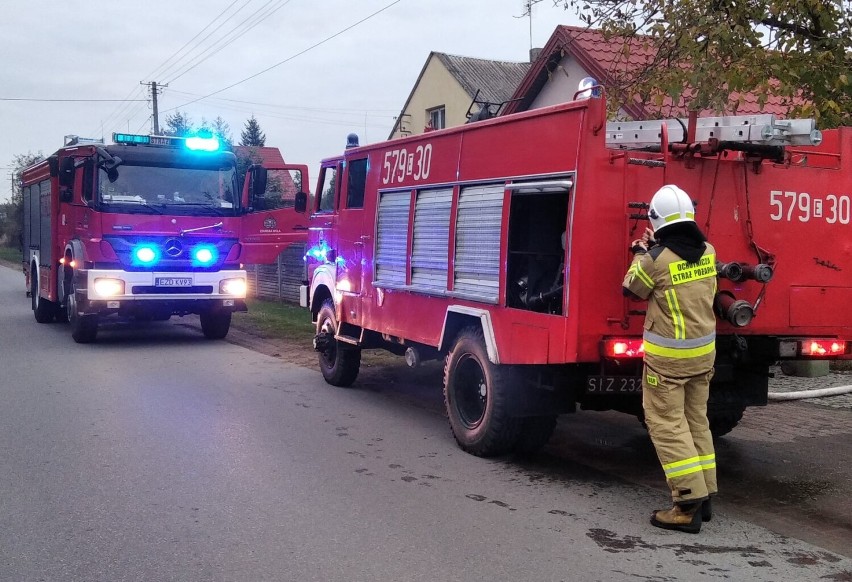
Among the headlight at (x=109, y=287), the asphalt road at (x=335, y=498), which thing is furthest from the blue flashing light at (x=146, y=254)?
the asphalt road at (x=335, y=498)

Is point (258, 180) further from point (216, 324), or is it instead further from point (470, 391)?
point (470, 391)

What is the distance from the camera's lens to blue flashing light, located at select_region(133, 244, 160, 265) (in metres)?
12.2

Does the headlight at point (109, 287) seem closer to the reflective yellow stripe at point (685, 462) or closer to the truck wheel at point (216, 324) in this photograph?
the truck wheel at point (216, 324)

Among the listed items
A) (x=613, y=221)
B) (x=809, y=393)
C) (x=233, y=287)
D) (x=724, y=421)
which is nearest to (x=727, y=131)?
(x=613, y=221)

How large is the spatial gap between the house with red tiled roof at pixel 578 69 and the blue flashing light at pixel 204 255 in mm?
5098

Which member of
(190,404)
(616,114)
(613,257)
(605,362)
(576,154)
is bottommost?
(190,404)

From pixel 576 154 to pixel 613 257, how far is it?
2.30 ft

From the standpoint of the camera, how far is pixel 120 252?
39.5ft

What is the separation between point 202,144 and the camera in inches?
505

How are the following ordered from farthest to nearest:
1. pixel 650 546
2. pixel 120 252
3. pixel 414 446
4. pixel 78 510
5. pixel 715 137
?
pixel 120 252, pixel 414 446, pixel 715 137, pixel 78 510, pixel 650 546

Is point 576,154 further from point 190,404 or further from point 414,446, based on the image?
point 190,404

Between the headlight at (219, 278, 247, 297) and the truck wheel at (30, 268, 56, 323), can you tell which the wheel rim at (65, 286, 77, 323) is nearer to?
the headlight at (219, 278, 247, 297)

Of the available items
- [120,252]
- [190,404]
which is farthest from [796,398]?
[120,252]

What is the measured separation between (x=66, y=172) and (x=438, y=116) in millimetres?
21943
